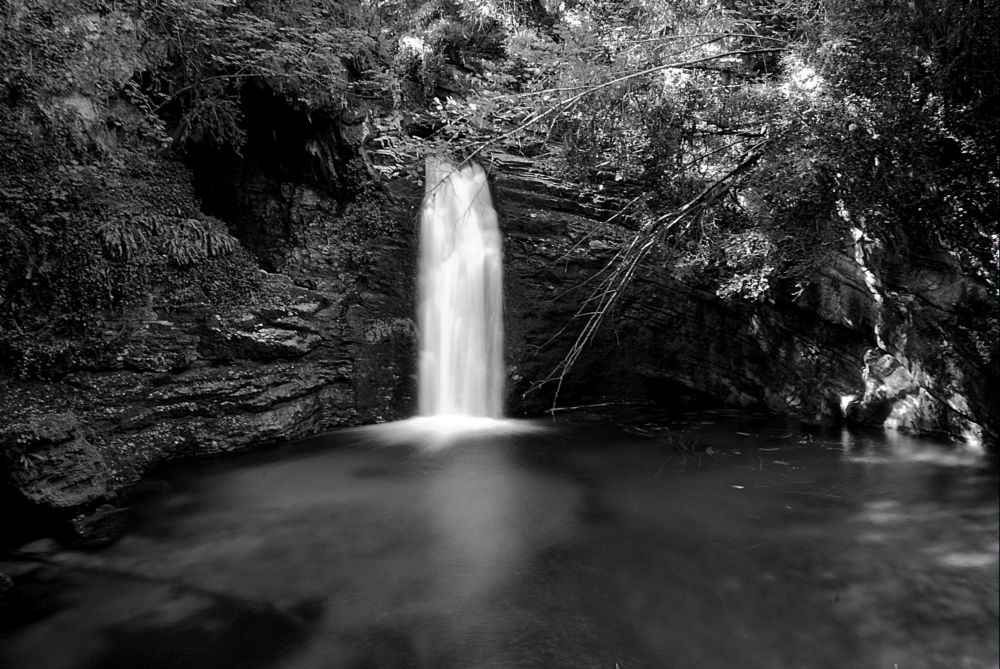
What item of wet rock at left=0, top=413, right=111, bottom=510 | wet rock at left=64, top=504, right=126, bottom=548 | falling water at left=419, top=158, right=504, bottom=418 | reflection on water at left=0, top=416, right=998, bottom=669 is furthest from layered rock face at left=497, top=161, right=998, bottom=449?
wet rock at left=0, top=413, right=111, bottom=510

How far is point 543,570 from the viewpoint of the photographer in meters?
4.27

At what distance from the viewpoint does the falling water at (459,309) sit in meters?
8.99

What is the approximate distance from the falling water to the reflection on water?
2.39 m

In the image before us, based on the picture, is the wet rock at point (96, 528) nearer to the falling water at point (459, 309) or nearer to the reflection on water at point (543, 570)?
the reflection on water at point (543, 570)

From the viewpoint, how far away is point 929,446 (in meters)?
Result: 6.46

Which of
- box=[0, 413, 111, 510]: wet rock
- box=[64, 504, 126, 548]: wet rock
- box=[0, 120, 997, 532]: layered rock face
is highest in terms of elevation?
box=[0, 120, 997, 532]: layered rock face

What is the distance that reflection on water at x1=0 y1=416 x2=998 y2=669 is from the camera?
3.25m

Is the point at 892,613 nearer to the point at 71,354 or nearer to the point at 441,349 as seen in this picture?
the point at 441,349

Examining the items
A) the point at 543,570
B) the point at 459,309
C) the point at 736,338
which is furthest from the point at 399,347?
the point at 736,338

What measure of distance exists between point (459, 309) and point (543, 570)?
5302 mm

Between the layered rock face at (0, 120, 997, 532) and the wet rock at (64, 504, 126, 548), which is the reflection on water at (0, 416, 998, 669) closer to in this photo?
the wet rock at (64, 504, 126, 548)

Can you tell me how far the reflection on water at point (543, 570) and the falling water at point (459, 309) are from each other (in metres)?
2.39

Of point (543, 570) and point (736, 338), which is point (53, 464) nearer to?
point (543, 570)

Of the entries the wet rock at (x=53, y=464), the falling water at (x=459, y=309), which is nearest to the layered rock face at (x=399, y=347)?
the wet rock at (x=53, y=464)
